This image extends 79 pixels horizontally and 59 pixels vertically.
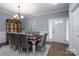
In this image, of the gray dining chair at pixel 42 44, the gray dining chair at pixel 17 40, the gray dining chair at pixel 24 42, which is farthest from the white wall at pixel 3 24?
the gray dining chair at pixel 42 44

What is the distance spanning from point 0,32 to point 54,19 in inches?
42.4

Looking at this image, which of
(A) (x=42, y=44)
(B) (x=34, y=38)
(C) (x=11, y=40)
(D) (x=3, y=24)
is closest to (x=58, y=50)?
(A) (x=42, y=44)

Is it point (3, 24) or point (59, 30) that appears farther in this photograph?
point (59, 30)

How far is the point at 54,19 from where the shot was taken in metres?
1.82

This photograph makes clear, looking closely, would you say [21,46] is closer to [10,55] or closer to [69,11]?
[10,55]

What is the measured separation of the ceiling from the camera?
1.71 meters

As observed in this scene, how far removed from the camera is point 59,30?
6.05ft

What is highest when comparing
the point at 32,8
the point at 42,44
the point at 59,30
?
the point at 32,8

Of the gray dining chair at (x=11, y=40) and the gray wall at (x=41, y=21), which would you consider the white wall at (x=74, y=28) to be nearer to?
the gray wall at (x=41, y=21)

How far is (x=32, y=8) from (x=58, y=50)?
3.22ft

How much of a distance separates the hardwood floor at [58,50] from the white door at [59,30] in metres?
0.09

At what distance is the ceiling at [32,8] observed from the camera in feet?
5.61

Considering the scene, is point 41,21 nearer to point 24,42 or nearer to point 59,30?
point 59,30

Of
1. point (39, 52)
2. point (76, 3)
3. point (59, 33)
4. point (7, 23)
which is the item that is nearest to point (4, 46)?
point (7, 23)
